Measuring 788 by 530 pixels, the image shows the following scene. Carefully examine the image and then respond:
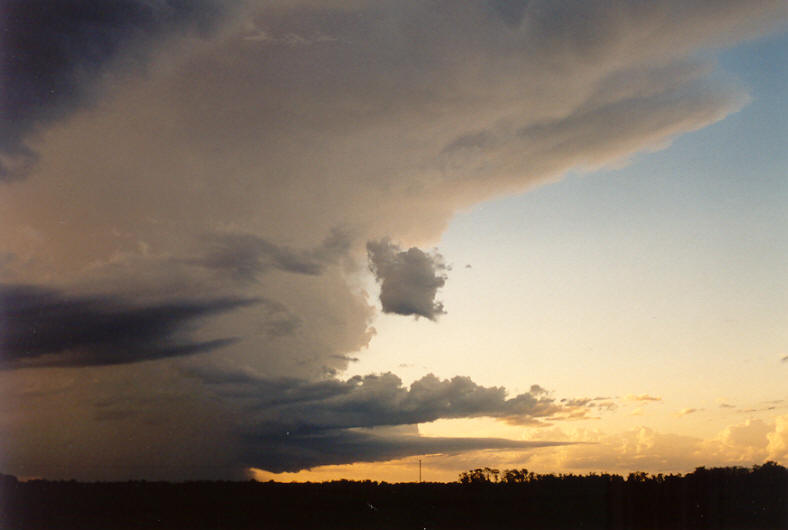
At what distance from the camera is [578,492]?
83.0 meters

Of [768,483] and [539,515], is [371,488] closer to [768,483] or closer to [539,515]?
[539,515]

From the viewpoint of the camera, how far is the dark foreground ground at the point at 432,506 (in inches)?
2692

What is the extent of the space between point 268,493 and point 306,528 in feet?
74.1

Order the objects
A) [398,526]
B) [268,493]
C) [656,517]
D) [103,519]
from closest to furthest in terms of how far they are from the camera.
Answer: [656,517], [398,526], [103,519], [268,493]

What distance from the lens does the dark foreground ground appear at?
6838cm

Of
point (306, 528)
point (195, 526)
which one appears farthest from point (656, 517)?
point (195, 526)

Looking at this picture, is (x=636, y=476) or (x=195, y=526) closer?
(x=195, y=526)

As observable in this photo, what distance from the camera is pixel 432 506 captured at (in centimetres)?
8350

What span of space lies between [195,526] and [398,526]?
988 inches

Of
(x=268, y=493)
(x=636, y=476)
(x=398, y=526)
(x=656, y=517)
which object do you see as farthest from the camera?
(x=268, y=493)

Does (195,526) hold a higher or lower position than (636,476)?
lower

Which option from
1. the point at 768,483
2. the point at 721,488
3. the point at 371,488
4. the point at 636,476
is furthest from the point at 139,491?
the point at 768,483

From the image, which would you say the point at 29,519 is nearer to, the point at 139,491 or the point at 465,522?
the point at 139,491

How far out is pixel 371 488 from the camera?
10131 cm
